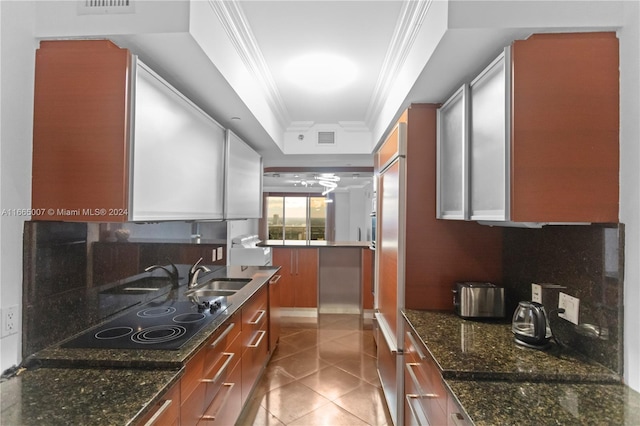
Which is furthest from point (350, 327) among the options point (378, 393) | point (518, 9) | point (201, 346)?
point (518, 9)

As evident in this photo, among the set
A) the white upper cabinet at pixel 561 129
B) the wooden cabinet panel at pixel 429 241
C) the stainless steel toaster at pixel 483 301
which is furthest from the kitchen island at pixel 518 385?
the white upper cabinet at pixel 561 129

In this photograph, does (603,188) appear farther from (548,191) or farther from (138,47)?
(138,47)

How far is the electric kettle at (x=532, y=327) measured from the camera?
1433 mm

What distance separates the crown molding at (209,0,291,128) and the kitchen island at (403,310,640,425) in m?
2.02

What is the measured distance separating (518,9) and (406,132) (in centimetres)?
92

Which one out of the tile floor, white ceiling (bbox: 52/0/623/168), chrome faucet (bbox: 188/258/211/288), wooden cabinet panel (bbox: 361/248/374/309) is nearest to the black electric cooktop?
chrome faucet (bbox: 188/258/211/288)

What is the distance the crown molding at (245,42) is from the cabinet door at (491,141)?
4.46ft

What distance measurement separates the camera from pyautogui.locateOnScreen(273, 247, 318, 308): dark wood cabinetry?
468 centimetres

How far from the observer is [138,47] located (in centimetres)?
149

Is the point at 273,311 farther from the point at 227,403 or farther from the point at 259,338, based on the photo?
the point at 227,403

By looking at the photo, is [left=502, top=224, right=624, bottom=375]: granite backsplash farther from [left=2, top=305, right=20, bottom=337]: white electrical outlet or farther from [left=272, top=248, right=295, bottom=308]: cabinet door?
[left=272, top=248, right=295, bottom=308]: cabinet door

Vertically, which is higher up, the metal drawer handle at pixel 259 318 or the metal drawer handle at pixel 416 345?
the metal drawer handle at pixel 416 345

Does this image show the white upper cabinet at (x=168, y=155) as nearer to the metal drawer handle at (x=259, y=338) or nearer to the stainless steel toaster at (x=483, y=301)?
the metal drawer handle at (x=259, y=338)

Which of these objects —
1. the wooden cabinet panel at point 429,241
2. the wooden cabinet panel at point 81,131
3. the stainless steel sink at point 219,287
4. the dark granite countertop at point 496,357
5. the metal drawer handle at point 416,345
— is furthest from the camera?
the stainless steel sink at point 219,287
